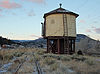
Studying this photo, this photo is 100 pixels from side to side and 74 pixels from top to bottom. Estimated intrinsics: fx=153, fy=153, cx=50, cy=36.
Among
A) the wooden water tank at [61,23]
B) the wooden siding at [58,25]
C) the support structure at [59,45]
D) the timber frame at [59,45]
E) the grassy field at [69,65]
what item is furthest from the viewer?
the support structure at [59,45]

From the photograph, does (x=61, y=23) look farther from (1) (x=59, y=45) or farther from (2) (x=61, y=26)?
(1) (x=59, y=45)

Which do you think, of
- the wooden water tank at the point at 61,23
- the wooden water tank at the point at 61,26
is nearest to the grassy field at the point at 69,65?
the wooden water tank at the point at 61,26

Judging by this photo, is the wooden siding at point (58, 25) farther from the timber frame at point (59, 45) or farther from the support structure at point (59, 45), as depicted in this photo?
the support structure at point (59, 45)

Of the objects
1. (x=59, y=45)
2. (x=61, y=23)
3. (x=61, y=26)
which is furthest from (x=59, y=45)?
(x=61, y=23)

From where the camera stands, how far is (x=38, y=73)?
6.38m

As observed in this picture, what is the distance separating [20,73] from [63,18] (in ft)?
36.5

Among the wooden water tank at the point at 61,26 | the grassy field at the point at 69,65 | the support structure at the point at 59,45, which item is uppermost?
the wooden water tank at the point at 61,26

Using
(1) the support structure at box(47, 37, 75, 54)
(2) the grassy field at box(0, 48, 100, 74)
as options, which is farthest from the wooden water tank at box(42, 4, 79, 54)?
(2) the grassy field at box(0, 48, 100, 74)

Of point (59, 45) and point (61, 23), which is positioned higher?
point (61, 23)

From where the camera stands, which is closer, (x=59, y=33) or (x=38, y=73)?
(x=38, y=73)

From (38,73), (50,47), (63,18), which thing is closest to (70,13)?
(63,18)

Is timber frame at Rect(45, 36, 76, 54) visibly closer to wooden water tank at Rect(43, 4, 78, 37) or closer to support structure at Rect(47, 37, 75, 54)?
support structure at Rect(47, 37, 75, 54)

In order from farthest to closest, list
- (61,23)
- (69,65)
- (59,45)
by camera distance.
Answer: (59,45)
(61,23)
(69,65)

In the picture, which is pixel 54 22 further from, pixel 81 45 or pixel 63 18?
pixel 81 45
